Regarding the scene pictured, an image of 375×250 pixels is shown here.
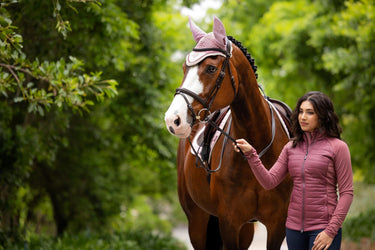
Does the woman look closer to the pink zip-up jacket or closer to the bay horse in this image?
the pink zip-up jacket

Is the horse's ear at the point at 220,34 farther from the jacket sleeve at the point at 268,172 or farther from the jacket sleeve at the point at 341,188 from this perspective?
the jacket sleeve at the point at 341,188

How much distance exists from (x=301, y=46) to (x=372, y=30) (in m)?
4.46

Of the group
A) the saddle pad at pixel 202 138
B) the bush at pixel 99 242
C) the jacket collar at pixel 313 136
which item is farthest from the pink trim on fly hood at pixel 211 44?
the bush at pixel 99 242

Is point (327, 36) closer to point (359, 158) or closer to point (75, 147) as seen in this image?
point (359, 158)

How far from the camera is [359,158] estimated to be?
11766mm

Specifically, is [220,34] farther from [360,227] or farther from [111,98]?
[360,227]

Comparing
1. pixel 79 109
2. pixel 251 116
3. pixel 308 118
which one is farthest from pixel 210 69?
pixel 79 109

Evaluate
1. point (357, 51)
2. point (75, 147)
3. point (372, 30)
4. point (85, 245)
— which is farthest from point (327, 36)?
point (85, 245)

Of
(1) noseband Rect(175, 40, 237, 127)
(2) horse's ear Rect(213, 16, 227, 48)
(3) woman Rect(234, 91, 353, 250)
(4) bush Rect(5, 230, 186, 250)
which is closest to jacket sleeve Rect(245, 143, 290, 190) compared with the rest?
(3) woman Rect(234, 91, 353, 250)

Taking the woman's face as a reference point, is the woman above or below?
below

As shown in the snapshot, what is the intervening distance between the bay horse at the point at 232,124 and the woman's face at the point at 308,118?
62 cm

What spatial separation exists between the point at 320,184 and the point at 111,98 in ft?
20.9

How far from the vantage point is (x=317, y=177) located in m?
3.02

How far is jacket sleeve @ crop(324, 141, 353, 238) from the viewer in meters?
2.92
